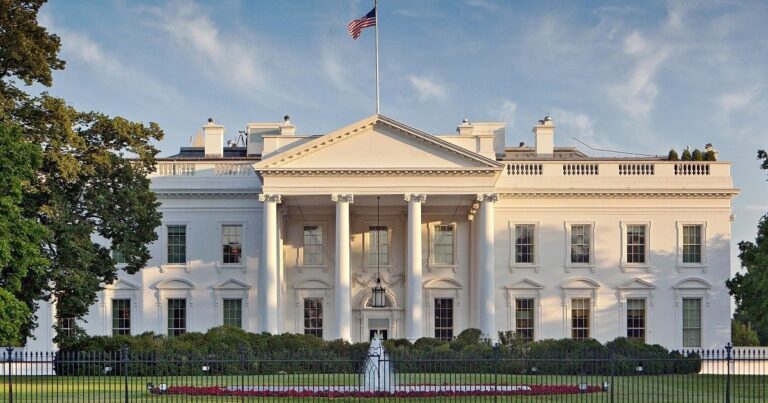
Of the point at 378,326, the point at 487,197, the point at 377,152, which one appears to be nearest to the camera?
the point at 487,197

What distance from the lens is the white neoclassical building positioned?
158 feet

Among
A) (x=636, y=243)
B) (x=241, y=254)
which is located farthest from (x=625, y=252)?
(x=241, y=254)

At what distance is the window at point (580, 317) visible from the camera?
4831 centimetres

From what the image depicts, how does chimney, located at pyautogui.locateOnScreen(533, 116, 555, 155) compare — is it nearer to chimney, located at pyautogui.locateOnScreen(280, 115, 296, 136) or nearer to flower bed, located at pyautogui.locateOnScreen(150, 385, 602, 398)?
chimney, located at pyautogui.locateOnScreen(280, 115, 296, 136)

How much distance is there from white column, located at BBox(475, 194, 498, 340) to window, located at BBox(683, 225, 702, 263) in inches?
401

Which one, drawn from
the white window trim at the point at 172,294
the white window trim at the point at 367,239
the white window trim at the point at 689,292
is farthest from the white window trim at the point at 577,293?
the white window trim at the point at 172,294

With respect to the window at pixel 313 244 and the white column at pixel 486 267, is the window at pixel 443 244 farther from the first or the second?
the window at pixel 313 244

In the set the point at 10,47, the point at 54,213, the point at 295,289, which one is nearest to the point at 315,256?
the point at 295,289

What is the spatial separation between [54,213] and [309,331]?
18.8 metres

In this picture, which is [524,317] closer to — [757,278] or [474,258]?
[474,258]

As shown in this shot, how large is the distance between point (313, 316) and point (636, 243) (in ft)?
52.0

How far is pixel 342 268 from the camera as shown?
146 ft

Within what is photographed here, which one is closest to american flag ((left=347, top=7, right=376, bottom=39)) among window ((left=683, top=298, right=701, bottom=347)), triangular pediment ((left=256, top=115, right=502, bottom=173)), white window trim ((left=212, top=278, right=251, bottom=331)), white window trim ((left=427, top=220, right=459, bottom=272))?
triangular pediment ((left=256, top=115, right=502, bottom=173))

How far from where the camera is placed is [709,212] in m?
48.3
